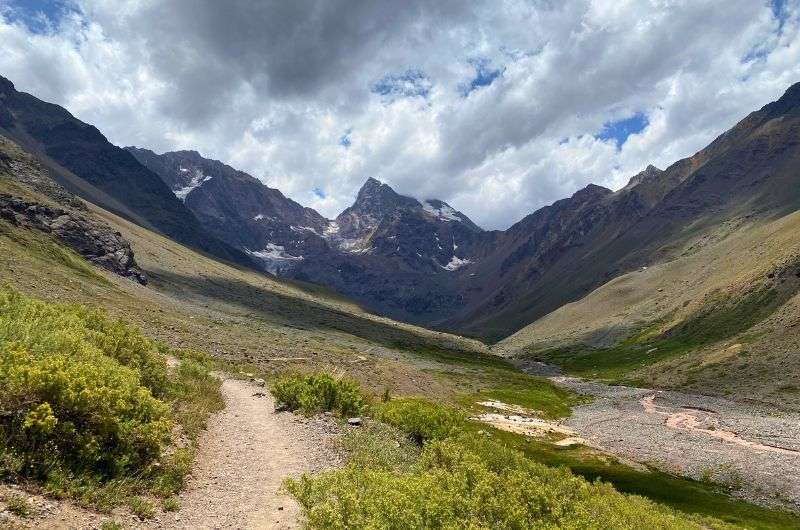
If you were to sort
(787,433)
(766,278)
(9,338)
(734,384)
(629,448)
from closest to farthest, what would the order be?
(9,338) < (629,448) < (787,433) < (734,384) < (766,278)

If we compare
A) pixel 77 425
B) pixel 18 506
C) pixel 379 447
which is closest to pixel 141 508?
pixel 18 506

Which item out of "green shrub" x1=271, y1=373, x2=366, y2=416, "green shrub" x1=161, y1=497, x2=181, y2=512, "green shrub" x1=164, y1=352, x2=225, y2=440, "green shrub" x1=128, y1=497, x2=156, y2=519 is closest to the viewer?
"green shrub" x1=128, y1=497, x2=156, y2=519

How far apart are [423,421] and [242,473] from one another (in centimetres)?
1224

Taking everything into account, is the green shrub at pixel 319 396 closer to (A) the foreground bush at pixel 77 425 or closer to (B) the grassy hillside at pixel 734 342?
(A) the foreground bush at pixel 77 425

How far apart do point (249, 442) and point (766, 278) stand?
184889 mm

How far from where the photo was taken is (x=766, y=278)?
15912 centimetres

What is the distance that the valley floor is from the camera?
159 ft

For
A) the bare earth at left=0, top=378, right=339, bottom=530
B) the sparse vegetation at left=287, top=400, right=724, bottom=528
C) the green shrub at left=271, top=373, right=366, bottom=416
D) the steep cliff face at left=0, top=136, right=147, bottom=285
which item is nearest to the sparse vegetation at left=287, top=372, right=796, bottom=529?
the sparse vegetation at left=287, top=400, right=724, bottom=528

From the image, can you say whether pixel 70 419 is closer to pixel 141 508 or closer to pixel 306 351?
pixel 141 508

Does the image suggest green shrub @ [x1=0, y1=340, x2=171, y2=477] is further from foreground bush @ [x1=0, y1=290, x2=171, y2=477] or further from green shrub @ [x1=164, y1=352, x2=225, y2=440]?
green shrub @ [x1=164, y1=352, x2=225, y2=440]

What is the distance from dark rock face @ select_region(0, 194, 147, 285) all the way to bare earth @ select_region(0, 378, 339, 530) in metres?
117

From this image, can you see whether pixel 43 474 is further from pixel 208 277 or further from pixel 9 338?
pixel 208 277

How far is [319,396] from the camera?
3241 cm

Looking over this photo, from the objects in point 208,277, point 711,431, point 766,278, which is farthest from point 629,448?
point 208,277
